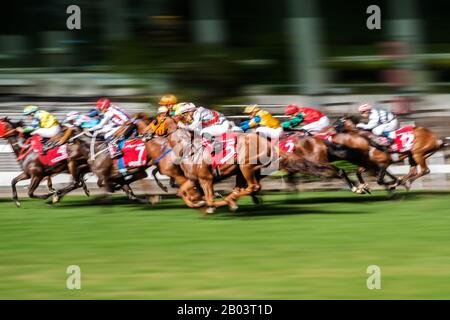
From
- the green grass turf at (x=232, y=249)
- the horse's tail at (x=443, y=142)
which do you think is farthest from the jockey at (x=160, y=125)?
the horse's tail at (x=443, y=142)

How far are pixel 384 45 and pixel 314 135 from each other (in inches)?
120

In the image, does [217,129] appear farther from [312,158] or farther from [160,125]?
Answer: [312,158]

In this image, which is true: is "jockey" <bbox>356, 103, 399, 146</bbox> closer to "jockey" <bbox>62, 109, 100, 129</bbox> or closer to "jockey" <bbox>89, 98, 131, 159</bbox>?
"jockey" <bbox>89, 98, 131, 159</bbox>

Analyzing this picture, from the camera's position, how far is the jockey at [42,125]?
12977 millimetres

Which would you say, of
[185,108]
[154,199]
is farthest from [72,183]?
[185,108]

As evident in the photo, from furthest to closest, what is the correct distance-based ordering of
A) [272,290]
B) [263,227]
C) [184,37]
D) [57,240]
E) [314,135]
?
1. [184,37]
2. [314,135]
3. [263,227]
4. [57,240]
5. [272,290]

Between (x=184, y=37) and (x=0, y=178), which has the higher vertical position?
(x=184, y=37)

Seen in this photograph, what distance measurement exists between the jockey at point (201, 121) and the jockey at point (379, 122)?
8.44 feet

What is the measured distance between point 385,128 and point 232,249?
499cm

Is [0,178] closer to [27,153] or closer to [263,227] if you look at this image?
[27,153]

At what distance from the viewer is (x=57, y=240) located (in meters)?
9.59

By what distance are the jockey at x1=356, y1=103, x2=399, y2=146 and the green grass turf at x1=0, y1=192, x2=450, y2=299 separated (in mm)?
968

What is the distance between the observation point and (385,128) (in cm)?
1315

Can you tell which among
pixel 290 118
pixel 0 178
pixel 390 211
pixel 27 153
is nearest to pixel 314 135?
pixel 290 118
